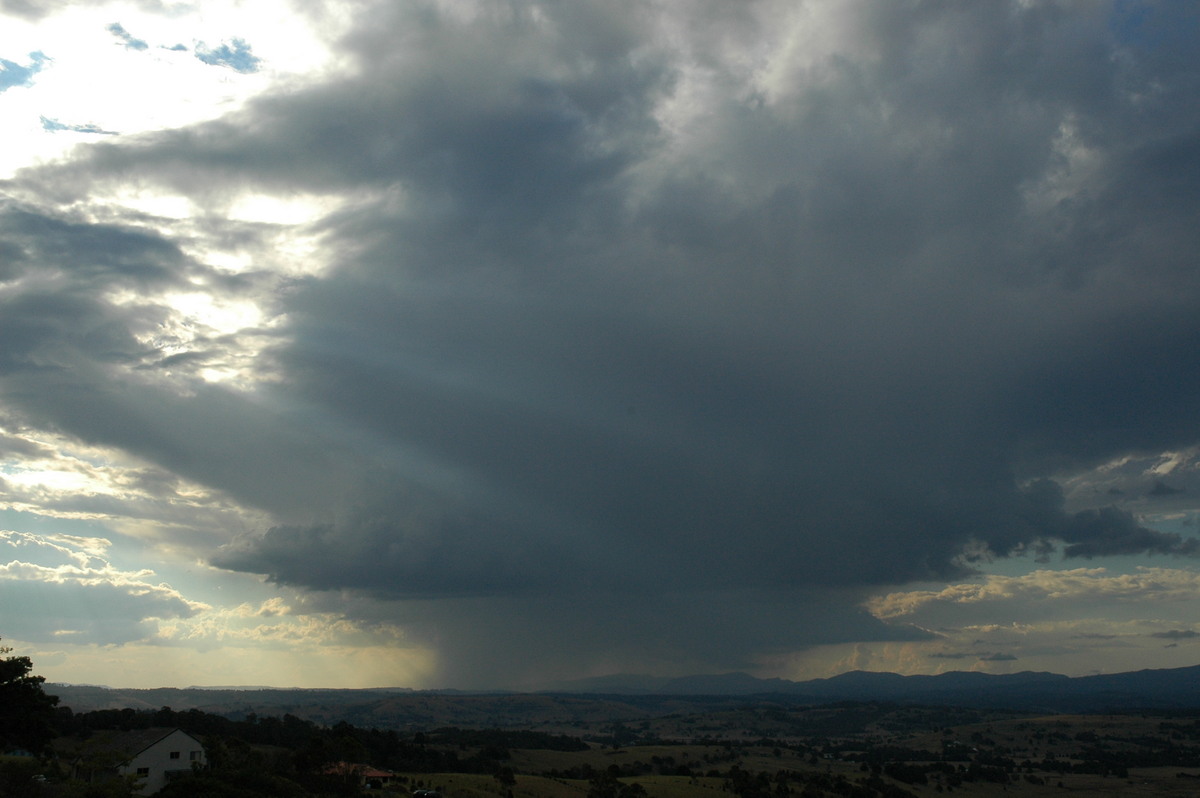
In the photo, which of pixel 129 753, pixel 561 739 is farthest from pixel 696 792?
pixel 561 739

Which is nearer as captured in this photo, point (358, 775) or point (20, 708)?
point (20, 708)

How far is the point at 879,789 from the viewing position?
413ft

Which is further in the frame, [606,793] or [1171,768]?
[1171,768]

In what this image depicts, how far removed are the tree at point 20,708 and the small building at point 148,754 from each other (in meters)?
16.7

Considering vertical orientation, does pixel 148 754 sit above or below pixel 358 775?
above

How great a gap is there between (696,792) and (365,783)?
44.9m

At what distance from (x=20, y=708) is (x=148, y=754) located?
2775cm

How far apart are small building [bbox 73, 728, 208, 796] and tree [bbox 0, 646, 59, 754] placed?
16.7m

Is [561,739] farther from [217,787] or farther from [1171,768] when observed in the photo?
[217,787]

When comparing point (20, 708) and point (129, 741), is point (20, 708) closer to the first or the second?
point (20, 708)

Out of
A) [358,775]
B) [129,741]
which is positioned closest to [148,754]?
[129,741]

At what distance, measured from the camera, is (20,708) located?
197 ft

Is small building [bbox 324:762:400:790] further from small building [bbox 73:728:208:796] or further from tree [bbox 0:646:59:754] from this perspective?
tree [bbox 0:646:59:754]

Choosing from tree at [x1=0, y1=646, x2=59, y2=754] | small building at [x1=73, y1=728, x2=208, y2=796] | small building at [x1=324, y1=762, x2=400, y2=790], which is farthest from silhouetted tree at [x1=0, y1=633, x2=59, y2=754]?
small building at [x1=324, y1=762, x2=400, y2=790]
